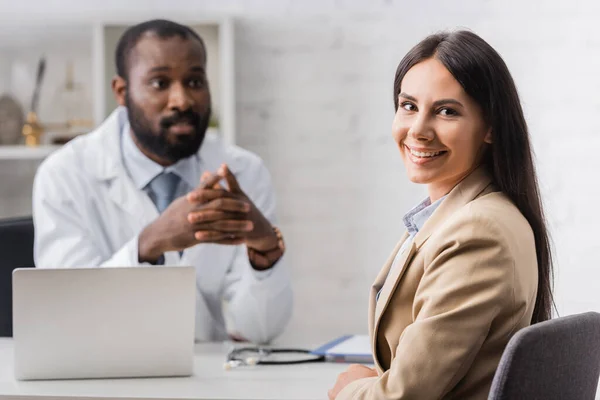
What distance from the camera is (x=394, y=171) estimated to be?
9.28 feet

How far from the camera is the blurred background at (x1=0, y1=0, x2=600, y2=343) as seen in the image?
2.74 m

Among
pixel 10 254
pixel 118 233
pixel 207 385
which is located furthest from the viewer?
pixel 118 233

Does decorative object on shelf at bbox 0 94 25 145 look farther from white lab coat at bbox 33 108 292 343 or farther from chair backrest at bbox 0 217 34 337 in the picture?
chair backrest at bbox 0 217 34 337

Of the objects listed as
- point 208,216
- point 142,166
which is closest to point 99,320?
point 208,216

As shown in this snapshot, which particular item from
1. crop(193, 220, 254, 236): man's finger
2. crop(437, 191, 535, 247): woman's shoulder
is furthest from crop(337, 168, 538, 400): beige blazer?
crop(193, 220, 254, 236): man's finger

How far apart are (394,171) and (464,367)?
5.63 feet

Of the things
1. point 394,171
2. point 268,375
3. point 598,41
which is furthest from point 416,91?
point 394,171

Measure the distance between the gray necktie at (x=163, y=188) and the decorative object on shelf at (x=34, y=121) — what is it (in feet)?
1.59

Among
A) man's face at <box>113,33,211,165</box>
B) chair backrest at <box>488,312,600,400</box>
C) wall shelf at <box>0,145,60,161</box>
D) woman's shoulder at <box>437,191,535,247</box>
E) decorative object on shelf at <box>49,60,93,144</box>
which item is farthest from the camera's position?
decorative object on shelf at <box>49,60,93,144</box>

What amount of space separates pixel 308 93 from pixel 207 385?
145 cm

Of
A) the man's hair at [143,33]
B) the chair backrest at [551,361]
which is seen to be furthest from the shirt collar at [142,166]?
the chair backrest at [551,361]

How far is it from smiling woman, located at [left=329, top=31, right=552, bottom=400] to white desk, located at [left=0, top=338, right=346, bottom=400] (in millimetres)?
182

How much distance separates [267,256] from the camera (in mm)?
2201

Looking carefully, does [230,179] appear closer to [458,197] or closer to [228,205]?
[228,205]
